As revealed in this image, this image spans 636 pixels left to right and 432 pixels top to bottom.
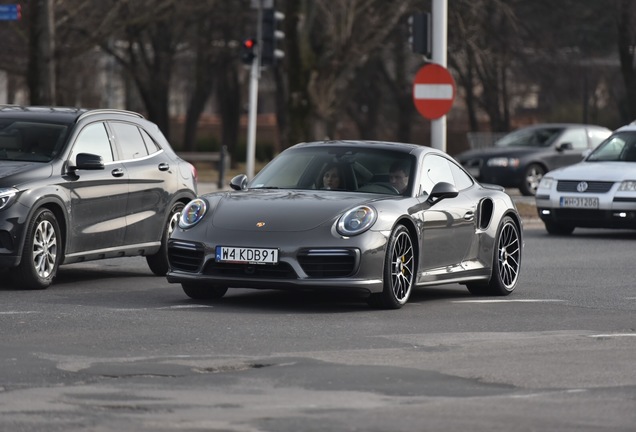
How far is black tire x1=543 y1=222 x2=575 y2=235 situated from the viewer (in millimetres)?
22109

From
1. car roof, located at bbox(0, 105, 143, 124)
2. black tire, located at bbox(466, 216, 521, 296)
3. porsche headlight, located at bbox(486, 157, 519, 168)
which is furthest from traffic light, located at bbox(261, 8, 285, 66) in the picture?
black tire, located at bbox(466, 216, 521, 296)

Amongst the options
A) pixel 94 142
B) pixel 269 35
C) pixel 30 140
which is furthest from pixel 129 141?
pixel 269 35

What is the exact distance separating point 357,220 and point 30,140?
11.4ft

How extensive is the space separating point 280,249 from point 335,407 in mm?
4207

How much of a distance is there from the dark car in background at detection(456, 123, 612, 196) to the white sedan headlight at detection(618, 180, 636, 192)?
1119cm

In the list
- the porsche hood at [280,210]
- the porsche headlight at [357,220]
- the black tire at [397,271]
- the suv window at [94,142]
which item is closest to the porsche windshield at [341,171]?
the porsche hood at [280,210]

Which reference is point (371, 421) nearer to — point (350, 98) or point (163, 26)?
point (163, 26)

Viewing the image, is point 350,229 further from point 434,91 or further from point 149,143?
point 434,91

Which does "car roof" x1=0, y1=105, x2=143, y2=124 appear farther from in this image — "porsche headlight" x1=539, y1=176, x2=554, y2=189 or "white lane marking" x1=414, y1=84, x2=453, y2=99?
"white lane marking" x1=414, y1=84, x2=453, y2=99

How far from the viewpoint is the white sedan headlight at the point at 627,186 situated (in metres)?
21.0

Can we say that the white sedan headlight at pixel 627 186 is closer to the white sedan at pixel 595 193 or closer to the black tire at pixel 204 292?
the white sedan at pixel 595 193

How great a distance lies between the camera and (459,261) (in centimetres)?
1309

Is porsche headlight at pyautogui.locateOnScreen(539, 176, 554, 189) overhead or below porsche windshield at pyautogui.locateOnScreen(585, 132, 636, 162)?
below

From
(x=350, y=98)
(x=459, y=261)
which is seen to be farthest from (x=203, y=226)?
(x=350, y=98)
